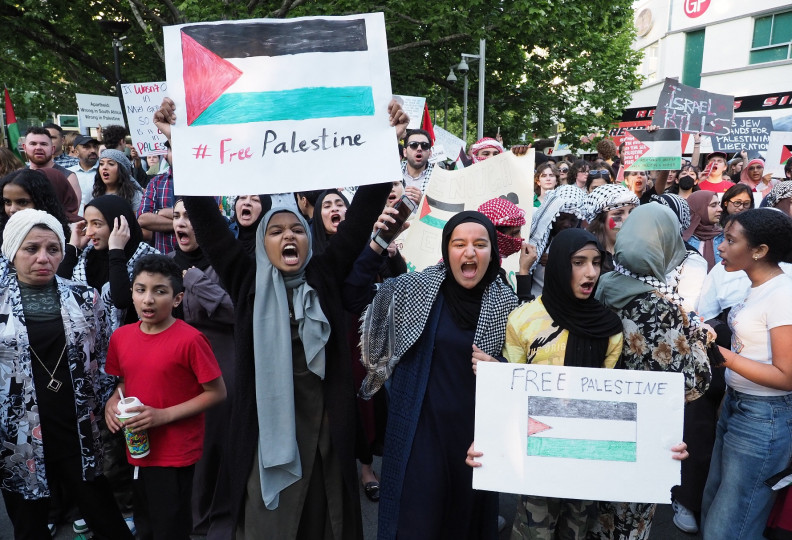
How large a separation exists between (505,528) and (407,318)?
193 centimetres

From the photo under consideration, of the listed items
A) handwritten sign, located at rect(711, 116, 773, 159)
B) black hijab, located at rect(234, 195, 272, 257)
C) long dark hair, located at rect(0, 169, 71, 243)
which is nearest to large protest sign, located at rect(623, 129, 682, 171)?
handwritten sign, located at rect(711, 116, 773, 159)

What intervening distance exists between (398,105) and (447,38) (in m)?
13.5

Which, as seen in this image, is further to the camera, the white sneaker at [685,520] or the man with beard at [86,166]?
the man with beard at [86,166]

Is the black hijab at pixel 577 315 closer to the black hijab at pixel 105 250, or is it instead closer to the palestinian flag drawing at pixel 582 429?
the palestinian flag drawing at pixel 582 429

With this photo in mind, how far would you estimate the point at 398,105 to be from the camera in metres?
2.44

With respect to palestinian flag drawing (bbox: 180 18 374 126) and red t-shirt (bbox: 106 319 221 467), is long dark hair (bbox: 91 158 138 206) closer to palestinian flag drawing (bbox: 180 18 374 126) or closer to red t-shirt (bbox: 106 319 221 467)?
red t-shirt (bbox: 106 319 221 467)

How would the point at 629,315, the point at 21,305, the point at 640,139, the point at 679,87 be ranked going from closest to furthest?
1. the point at 629,315
2. the point at 21,305
3. the point at 640,139
4. the point at 679,87

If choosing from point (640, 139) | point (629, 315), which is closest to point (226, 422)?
point (629, 315)

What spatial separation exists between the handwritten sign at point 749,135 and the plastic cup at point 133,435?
1040 centimetres

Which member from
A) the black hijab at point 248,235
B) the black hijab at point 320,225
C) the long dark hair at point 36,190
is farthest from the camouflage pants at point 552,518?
the long dark hair at point 36,190

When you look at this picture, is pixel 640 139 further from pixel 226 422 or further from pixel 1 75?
pixel 1 75

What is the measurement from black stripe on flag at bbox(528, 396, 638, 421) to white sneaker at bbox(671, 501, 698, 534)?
6.37 ft

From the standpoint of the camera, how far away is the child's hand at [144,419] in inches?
110

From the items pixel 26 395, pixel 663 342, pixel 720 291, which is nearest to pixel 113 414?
pixel 26 395
